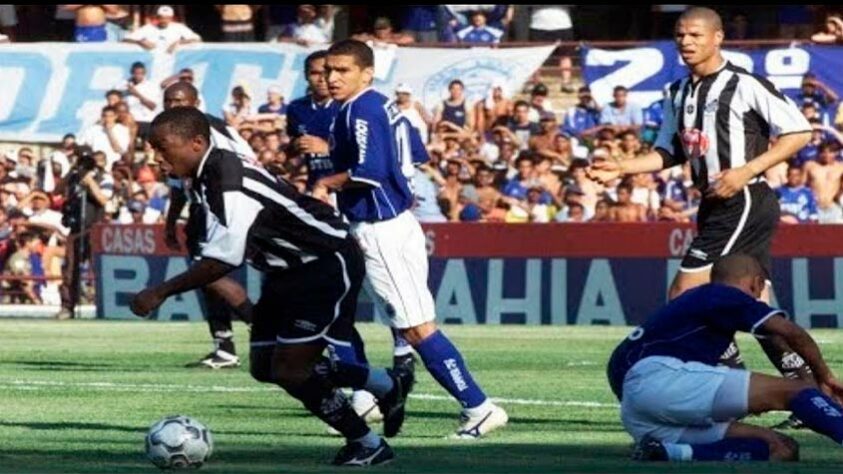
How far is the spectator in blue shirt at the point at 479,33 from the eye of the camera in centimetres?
3159

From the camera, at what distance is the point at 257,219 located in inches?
403

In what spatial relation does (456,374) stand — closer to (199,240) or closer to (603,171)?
(603,171)

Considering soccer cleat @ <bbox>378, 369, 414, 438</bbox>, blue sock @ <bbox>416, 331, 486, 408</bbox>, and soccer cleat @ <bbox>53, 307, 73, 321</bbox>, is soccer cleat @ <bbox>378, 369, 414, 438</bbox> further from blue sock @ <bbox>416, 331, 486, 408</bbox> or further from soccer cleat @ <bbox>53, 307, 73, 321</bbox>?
soccer cleat @ <bbox>53, 307, 73, 321</bbox>

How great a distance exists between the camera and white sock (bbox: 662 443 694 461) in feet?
34.3

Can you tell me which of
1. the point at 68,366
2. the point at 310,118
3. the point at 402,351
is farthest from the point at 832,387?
the point at 68,366

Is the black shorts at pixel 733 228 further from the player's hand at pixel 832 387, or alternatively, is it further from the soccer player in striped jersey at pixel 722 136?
the player's hand at pixel 832 387

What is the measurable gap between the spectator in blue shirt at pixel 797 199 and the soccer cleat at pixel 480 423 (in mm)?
14907

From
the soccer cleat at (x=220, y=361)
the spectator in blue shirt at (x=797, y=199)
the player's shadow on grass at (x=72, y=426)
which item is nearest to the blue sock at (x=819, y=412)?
the player's shadow on grass at (x=72, y=426)

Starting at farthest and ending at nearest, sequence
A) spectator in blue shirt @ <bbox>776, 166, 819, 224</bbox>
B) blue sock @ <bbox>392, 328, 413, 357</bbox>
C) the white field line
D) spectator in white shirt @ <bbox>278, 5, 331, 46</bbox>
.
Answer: spectator in white shirt @ <bbox>278, 5, 331, 46</bbox> < spectator in blue shirt @ <bbox>776, 166, 819, 224</bbox> < the white field line < blue sock @ <bbox>392, 328, 413, 357</bbox>

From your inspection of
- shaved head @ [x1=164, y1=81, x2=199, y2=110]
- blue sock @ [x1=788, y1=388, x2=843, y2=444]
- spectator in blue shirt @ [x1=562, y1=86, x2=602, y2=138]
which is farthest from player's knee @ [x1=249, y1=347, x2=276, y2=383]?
spectator in blue shirt @ [x1=562, y1=86, x2=602, y2=138]

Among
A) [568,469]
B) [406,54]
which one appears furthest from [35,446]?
[406,54]

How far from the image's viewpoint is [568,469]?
10.2 metres

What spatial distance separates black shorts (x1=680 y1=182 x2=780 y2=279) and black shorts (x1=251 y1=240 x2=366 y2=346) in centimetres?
282

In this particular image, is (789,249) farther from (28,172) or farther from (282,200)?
(282,200)
